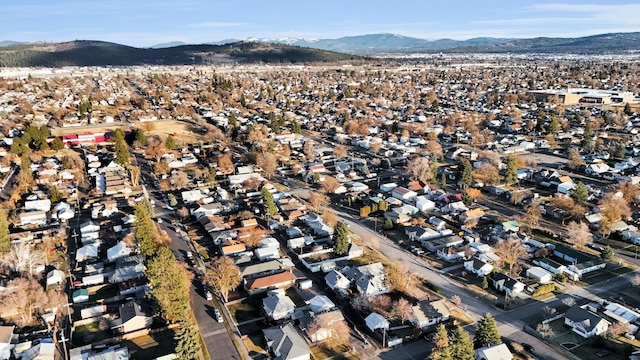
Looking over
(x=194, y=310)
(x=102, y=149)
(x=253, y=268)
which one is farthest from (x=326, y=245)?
(x=102, y=149)

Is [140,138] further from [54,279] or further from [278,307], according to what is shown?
[278,307]

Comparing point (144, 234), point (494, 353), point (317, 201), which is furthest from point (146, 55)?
point (494, 353)

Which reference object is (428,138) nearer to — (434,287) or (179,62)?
(434,287)

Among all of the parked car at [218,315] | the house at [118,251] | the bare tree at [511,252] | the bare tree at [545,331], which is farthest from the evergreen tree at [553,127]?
the house at [118,251]

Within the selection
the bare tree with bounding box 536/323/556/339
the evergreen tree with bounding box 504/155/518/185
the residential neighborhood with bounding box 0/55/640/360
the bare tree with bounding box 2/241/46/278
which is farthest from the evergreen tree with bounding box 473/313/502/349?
the bare tree with bounding box 2/241/46/278

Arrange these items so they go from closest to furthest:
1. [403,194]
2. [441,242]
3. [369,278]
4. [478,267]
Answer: [369,278], [478,267], [441,242], [403,194]

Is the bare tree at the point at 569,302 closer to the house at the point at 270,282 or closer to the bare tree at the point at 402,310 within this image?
the bare tree at the point at 402,310
